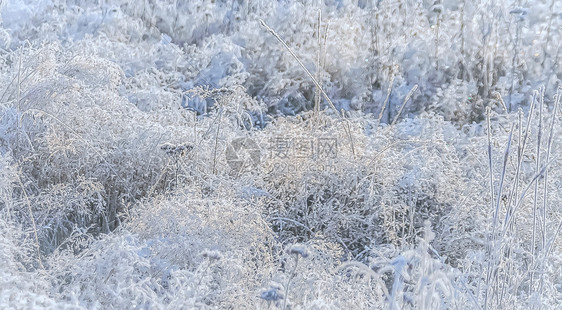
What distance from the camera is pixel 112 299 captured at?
1688 millimetres

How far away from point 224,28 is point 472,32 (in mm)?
1900

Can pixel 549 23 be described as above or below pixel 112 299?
above

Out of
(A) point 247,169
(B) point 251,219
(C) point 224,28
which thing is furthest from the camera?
(C) point 224,28

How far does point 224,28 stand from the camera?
5.20m

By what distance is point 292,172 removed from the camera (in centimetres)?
259

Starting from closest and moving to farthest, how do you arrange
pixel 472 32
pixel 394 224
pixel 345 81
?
pixel 394 224
pixel 345 81
pixel 472 32

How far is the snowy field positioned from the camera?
1.69 meters

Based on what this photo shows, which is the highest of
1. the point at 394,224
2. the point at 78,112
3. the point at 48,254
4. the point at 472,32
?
the point at 472,32

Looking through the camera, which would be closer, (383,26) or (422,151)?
(422,151)

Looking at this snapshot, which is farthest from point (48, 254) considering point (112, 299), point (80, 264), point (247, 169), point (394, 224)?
point (394, 224)

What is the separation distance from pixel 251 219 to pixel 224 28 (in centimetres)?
329

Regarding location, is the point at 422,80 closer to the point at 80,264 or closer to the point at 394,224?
the point at 394,224

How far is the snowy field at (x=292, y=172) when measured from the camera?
1691mm

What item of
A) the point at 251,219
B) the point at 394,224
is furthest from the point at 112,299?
the point at 394,224
